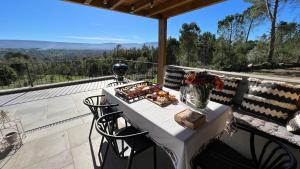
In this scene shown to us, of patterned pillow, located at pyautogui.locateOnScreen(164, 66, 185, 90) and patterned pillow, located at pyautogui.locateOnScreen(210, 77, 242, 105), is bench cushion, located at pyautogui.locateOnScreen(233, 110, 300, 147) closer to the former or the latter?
patterned pillow, located at pyautogui.locateOnScreen(210, 77, 242, 105)

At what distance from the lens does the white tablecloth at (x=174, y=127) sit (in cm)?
109

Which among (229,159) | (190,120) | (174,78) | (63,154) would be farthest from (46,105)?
(229,159)

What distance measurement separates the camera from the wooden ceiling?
2773 millimetres

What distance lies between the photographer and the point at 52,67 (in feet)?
17.7

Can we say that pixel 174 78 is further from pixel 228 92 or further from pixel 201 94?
pixel 201 94

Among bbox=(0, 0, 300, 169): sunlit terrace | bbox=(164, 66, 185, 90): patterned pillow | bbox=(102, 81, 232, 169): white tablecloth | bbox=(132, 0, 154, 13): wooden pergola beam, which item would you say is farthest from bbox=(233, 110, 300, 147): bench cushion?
bbox=(132, 0, 154, 13): wooden pergola beam

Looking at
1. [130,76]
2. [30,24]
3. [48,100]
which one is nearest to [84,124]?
[48,100]

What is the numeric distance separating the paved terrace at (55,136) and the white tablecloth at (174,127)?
0.65 meters

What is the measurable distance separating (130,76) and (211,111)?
4843mm

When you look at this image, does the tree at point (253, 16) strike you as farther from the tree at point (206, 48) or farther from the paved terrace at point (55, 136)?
the paved terrace at point (55, 136)

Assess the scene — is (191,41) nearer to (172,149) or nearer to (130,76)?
(130,76)

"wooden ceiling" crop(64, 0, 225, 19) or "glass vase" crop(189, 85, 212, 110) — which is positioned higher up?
"wooden ceiling" crop(64, 0, 225, 19)

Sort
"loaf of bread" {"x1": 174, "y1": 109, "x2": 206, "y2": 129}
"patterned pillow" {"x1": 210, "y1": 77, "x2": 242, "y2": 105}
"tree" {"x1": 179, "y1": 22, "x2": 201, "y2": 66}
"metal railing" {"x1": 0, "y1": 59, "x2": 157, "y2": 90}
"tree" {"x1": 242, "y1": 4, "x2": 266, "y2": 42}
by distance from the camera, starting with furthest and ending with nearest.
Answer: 1. "tree" {"x1": 179, "y1": 22, "x2": 201, "y2": 66}
2. "tree" {"x1": 242, "y1": 4, "x2": 266, "y2": 42}
3. "metal railing" {"x1": 0, "y1": 59, "x2": 157, "y2": 90}
4. "patterned pillow" {"x1": 210, "y1": 77, "x2": 242, "y2": 105}
5. "loaf of bread" {"x1": 174, "y1": 109, "x2": 206, "y2": 129}

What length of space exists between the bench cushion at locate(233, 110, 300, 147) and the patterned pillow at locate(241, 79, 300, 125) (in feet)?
0.33
